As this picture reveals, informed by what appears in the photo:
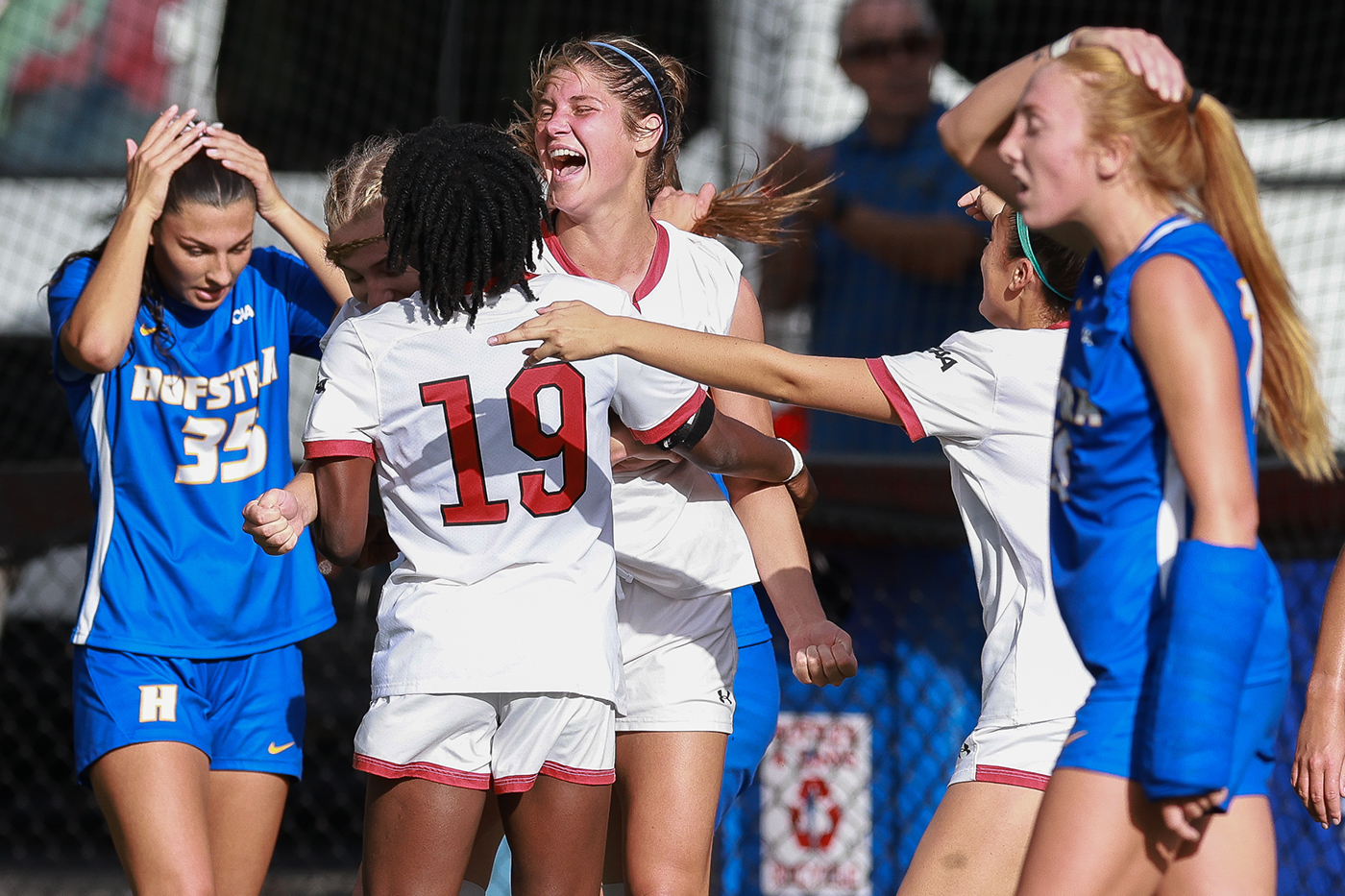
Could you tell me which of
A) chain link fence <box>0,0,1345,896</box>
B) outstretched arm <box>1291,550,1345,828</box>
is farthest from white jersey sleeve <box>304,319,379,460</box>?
chain link fence <box>0,0,1345,896</box>

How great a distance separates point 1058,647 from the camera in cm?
229

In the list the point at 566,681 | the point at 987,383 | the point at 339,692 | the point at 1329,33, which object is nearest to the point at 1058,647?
the point at 987,383

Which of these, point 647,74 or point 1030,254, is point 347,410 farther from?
point 1030,254

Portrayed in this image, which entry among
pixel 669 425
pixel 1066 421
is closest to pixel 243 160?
pixel 669 425

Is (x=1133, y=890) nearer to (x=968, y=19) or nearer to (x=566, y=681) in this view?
(x=566, y=681)

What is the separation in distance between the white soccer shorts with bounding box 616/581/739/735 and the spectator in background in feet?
7.29

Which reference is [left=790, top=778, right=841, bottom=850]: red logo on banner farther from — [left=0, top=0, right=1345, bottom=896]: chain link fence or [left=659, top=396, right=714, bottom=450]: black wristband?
[left=659, top=396, right=714, bottom=450]: black wristband

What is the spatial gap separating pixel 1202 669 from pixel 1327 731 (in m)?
1.03

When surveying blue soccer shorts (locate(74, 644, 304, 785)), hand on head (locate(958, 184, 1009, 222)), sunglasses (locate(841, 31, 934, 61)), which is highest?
sunglasses (locate(841, 31, 934, 61))

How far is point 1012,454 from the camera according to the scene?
231cm

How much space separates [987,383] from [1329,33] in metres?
4.59

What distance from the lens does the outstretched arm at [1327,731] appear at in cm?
246

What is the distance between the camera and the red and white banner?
14.2 feet

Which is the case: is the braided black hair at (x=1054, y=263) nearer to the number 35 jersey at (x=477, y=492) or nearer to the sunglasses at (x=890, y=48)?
the number 35 jersey at (x=477, y=492)
